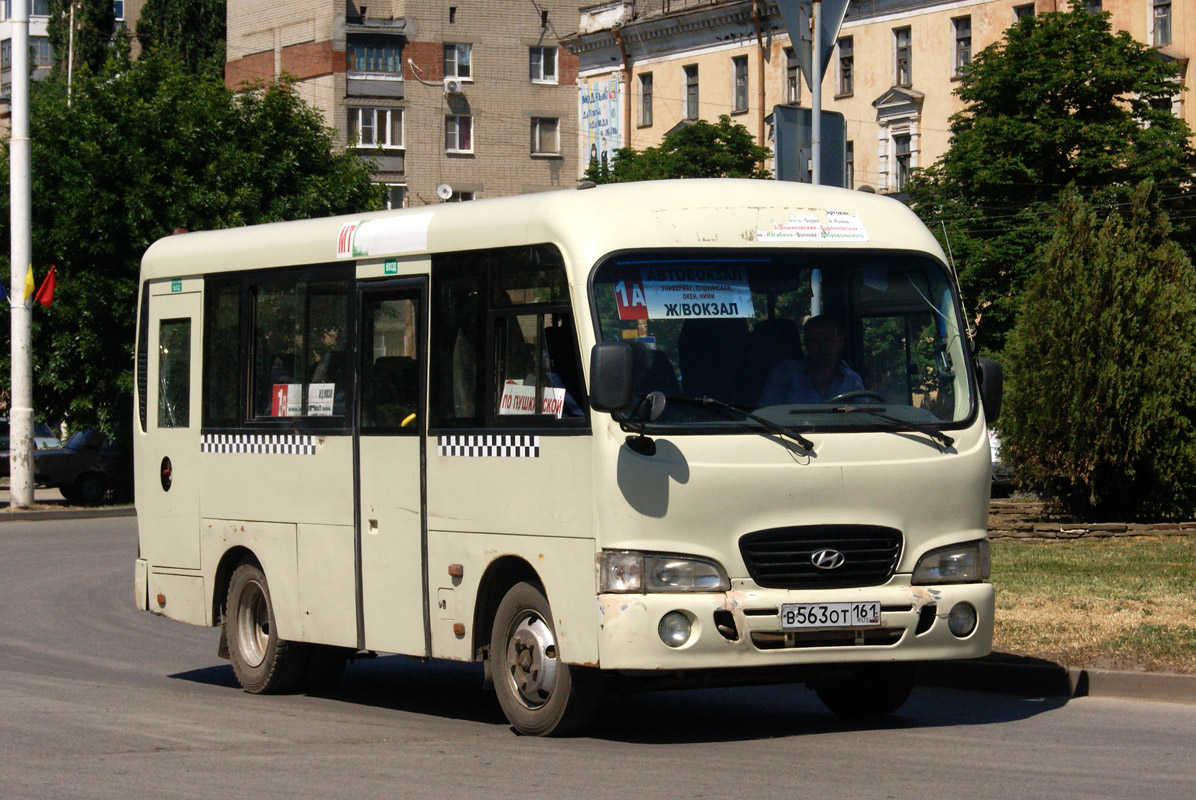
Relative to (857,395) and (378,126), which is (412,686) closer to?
(857,395)

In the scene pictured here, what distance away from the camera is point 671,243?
366 inches

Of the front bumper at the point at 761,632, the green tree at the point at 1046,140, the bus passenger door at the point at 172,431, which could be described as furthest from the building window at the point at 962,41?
the front bumper at the point at 761,632

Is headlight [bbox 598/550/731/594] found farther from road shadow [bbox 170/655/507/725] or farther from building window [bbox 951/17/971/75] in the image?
building window [bbox 951/17/971/75]

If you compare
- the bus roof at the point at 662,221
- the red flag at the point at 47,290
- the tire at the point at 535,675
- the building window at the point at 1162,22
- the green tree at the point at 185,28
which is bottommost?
the tire at the point at 535,675

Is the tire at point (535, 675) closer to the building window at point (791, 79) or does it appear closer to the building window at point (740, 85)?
the building window at point (791, 79)

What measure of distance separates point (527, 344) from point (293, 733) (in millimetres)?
2327

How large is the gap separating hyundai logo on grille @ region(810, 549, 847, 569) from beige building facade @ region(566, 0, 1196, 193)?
152 feet

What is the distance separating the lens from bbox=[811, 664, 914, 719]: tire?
10.1 m

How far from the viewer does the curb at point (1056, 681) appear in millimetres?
10602

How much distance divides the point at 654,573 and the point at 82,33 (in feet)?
260

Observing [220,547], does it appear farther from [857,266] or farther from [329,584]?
[857,266]

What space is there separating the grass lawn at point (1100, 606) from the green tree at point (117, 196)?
64.0 ft

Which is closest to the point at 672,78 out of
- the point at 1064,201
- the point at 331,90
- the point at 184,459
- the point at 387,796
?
the point at 331,90

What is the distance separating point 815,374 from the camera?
9.35 meters
